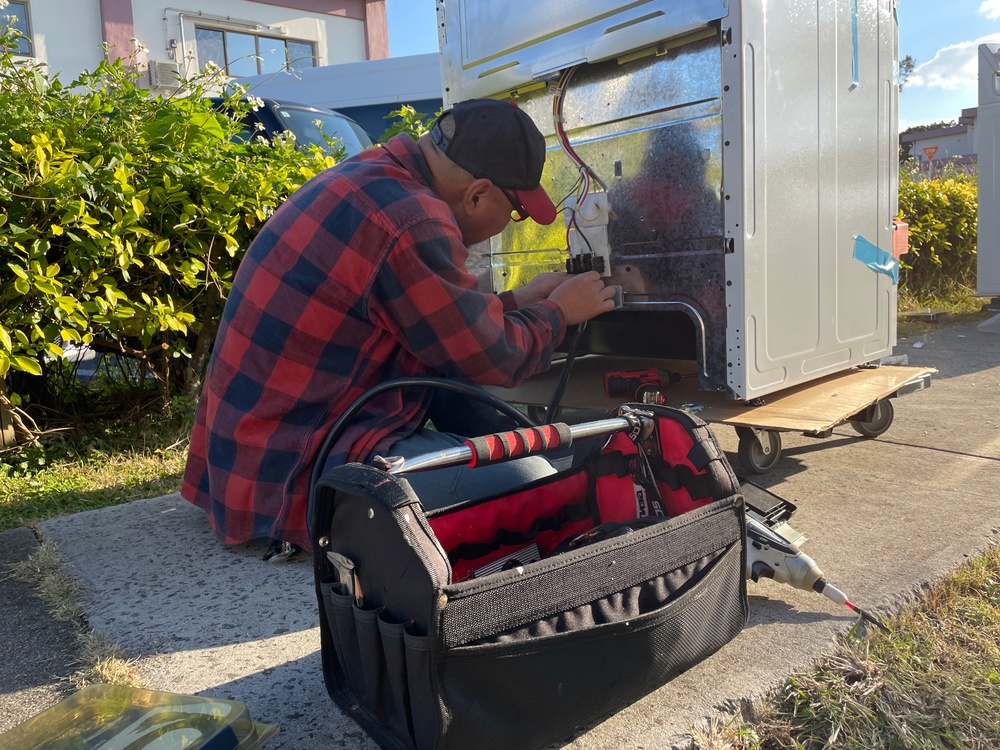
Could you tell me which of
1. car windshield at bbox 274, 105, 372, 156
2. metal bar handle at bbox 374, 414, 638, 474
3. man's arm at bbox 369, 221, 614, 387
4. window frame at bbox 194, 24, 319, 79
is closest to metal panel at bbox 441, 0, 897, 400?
man's arm at bbox 369, 221, 614, 387

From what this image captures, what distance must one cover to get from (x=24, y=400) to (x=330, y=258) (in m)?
2.16

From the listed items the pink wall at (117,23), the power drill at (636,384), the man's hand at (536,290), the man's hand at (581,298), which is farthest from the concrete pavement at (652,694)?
the pink wall at (117,23)

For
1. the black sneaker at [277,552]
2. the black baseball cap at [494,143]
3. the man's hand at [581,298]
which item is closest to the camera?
the black baseball cap at [494,143]

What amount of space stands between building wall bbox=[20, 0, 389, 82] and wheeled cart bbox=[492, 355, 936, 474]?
27.4ft

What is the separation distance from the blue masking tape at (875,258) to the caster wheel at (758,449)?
84cm

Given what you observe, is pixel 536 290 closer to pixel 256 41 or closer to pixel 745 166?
pixel 745 166

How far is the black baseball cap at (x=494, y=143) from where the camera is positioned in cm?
200

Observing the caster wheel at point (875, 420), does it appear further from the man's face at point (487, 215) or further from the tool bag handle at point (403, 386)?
the tool bag handle at point (403, 386)

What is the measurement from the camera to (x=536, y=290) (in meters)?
2.57

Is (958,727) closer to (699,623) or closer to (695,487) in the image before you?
(699,623)

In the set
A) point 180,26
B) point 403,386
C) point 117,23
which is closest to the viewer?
point 403,386

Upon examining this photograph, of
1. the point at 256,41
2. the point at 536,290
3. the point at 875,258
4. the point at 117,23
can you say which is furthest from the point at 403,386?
the point at 256,41

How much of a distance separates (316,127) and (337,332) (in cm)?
466

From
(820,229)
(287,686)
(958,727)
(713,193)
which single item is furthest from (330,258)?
(820,229)
